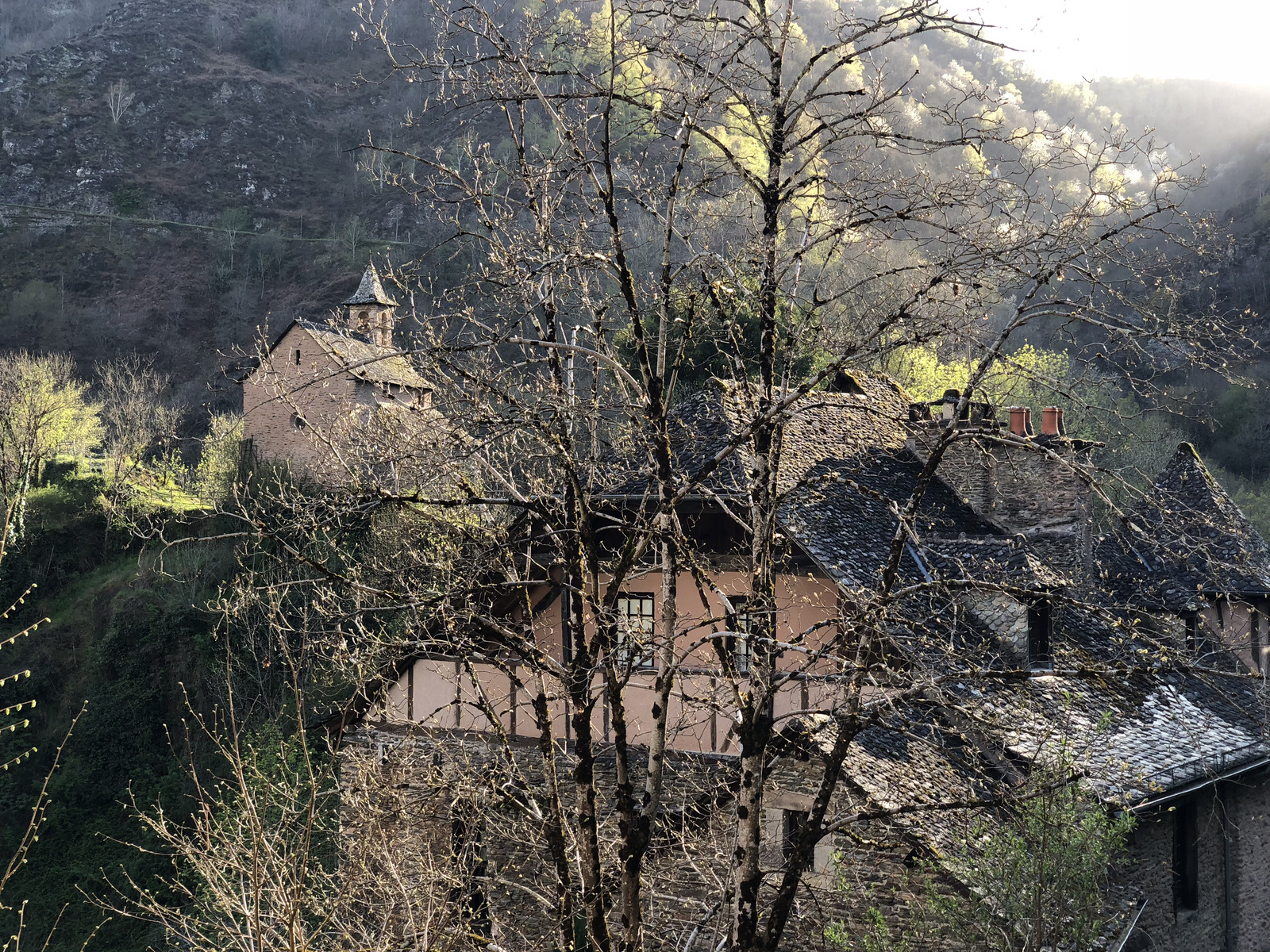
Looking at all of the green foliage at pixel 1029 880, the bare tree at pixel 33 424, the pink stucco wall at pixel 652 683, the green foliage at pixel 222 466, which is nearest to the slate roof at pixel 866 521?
the pink stucco wall at pixel 652 683

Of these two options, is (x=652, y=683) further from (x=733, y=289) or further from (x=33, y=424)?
(x=33, y=424)

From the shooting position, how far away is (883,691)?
19.6 ft

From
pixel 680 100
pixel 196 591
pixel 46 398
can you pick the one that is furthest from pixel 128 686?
pixel 680 100

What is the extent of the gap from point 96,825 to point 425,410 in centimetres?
2232

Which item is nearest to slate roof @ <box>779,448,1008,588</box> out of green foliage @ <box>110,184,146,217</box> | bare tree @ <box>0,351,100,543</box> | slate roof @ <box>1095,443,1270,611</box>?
slate roof @ <box>1095,443,1270,611</box>

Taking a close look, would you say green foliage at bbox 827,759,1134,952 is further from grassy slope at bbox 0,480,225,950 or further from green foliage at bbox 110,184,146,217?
green foliage at bbox 110,184,146,217

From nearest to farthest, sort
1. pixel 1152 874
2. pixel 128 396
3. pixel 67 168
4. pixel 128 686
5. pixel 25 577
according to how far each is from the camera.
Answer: pixel 1152 874 < pixel 128 686 < pixel 25 577 < pixel 128 396 < pixel 67 168

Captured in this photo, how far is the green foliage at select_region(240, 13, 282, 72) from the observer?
70.9 meters

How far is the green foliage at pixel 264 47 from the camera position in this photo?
70.9 metres

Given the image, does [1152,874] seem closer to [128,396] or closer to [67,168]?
[128,396]

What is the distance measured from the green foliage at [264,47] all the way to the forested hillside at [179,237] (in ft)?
0.49

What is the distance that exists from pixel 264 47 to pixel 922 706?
75587 mm

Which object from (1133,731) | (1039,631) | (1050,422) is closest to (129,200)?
(1050,422)

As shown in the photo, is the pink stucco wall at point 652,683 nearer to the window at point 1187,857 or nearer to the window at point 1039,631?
the window at point 1039,631
